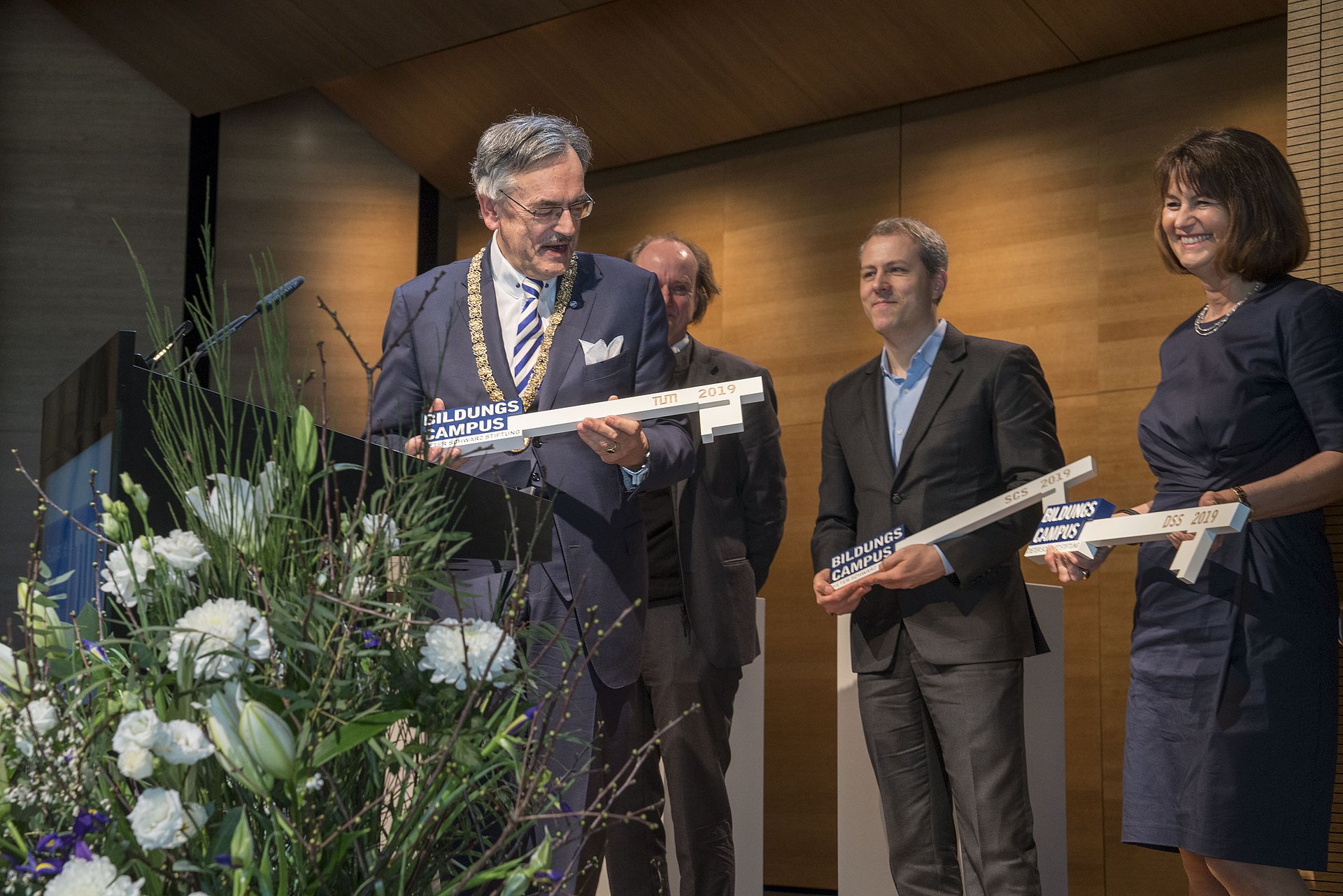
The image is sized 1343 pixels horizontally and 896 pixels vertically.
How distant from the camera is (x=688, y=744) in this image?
3.15m

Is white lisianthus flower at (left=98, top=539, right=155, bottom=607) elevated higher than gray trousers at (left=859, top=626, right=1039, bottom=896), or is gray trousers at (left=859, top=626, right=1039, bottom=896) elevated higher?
white lisianthus flower at (left=98, top=539, right=155, bottom=607)

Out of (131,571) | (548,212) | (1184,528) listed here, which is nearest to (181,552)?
(131,571)

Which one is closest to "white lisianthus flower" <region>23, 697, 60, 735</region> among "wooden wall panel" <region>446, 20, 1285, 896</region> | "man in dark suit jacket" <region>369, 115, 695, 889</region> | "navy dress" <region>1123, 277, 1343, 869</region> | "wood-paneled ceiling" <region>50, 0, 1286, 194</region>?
"man in dark suit jacket" <region>369, 115, 695, 889</region>

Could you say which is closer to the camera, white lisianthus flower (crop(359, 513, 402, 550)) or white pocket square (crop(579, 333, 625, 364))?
white lisianthus flower (crop(359, 513, 402, 550))

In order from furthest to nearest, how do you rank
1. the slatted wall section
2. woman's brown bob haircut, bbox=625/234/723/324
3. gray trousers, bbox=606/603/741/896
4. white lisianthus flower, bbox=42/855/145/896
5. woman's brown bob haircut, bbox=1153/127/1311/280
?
woman's brown bob haircut, bbox=625/234/723/324 < gray trousers, bbox=606/603/741/896 < the slatted wall section < woman's brown bob haircut, bbox=1153/127/1311/280 < white lisianthus flower, bbox=42/855/145/896

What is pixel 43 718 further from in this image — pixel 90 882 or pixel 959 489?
pixel 959 489

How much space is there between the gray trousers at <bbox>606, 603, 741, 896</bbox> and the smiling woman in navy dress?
3.03 feet

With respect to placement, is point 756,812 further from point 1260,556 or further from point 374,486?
point 374,486

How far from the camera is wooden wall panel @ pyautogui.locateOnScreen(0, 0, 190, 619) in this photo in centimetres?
589

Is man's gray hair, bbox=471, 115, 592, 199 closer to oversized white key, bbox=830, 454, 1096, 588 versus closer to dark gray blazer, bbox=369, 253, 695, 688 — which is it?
dark gray blazer, bbox=369, 253, 695, 688

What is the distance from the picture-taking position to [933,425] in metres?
3.03

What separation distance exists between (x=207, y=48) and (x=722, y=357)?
321cm

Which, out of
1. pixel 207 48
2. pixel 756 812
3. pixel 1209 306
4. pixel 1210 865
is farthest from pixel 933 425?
pixel 207 48

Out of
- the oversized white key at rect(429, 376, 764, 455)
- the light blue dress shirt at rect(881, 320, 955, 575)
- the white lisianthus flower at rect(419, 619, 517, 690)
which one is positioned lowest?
the white lisianthus flower at rect(419, 619, 517, 690)
